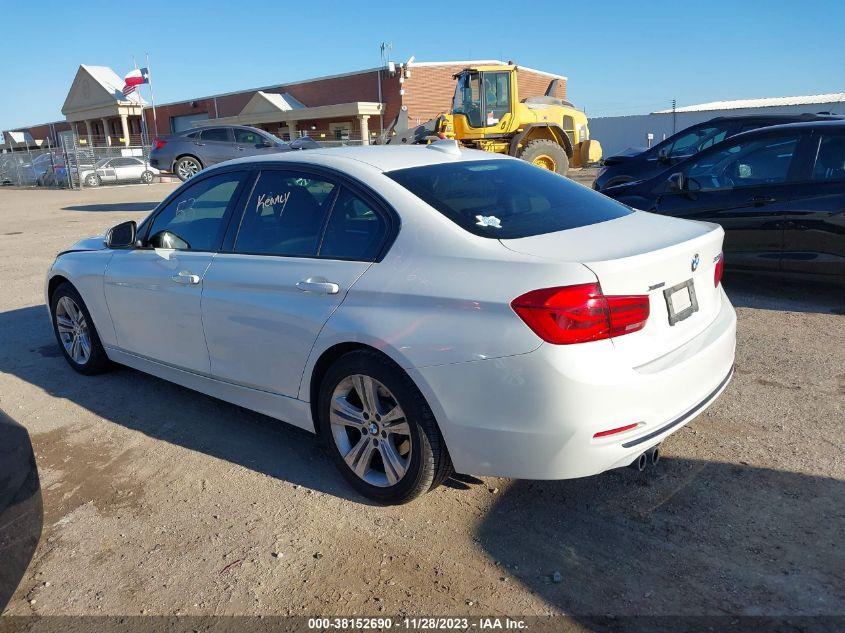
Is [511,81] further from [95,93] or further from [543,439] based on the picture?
[95,93]

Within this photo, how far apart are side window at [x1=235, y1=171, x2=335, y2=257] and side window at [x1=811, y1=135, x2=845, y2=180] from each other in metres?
4.82

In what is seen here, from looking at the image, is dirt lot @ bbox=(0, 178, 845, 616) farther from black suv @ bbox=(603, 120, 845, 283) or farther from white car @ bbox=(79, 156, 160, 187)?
white car @ bbox=(79, 156, 160, 187)

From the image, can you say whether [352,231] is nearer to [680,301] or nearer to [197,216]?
[197,216]

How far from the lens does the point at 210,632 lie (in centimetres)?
250

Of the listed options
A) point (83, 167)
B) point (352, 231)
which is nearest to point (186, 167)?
point (83, 167)

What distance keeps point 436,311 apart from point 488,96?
15447 millimetres

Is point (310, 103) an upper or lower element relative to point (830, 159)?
upper

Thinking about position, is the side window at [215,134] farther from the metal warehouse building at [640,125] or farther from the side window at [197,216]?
the metal warehouse building at [640,125]

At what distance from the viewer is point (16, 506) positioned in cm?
235

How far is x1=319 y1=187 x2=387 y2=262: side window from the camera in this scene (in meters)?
3.20

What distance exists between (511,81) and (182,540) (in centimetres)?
1606

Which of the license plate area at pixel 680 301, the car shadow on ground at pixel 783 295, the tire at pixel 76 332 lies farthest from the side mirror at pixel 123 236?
the car shadow on ground at pixel 783 295

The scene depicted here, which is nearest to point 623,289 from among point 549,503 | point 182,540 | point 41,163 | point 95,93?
point 549,503

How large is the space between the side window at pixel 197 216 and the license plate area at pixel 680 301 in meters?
2.48
